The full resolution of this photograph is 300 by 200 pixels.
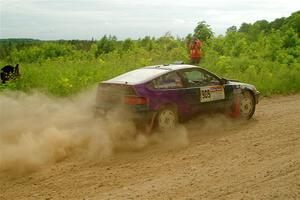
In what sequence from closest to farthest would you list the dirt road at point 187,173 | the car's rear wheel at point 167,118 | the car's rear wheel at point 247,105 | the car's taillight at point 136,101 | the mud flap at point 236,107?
1. the dirt road at point 187,173
2. the car's taillight at point 136,101
3. the car's rear wheel at point 167,118
4. the mud flap at point 236,107
5. the car's rear wheel at point 247,105

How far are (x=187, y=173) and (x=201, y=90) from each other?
323 centimetres

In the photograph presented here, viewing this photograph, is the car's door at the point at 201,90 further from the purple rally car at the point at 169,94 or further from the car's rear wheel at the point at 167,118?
the car's rear wheel at the point at 167,118

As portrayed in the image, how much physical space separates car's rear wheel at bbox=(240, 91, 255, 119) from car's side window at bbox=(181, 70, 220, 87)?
37.9 inches

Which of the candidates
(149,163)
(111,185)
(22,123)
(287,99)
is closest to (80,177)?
(111,185)

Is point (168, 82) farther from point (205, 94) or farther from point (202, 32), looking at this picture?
point (202, 32)

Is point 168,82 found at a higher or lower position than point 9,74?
higher

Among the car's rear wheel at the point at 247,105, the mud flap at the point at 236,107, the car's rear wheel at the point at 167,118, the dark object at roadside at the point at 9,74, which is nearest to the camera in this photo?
the car's rear wheel at the point at 167,118

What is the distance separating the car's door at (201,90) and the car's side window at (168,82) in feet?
0.50

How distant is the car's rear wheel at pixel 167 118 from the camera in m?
8.95

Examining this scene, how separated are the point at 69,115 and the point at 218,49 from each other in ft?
57.2

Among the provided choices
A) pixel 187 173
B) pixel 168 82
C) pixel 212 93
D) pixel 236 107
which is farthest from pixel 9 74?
pixel 187 173

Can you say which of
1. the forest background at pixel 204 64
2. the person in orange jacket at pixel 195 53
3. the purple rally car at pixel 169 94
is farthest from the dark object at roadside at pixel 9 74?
the person in orange jacket at pixel 195 53

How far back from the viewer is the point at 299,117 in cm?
1109

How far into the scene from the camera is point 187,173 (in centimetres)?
687
